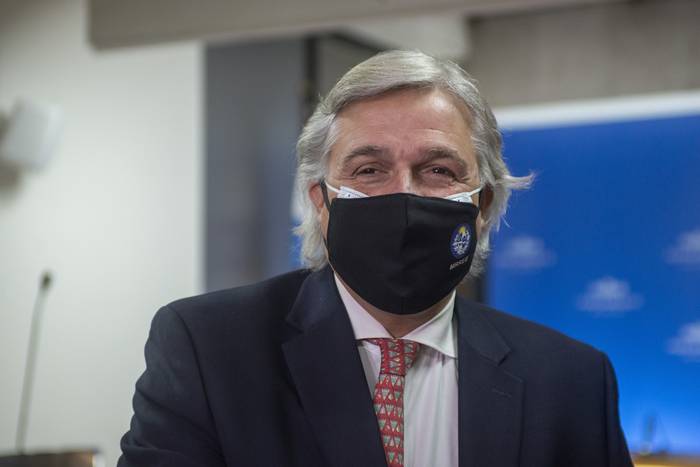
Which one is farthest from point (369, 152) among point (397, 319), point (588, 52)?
point (588, 52)

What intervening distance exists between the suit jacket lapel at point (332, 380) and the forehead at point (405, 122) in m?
0.27

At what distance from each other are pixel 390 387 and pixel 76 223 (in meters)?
4.14

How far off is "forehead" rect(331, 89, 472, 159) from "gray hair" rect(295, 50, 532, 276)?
1 centimetres

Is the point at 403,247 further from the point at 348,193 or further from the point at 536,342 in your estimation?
the point at 536,342

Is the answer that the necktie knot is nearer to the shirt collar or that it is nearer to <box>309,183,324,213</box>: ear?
the shirt collar

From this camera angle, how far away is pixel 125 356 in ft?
17.7

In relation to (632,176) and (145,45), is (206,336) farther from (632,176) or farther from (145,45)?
(632,176)

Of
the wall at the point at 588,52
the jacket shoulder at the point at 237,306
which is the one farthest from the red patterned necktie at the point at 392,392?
the wall at the point at 588,52

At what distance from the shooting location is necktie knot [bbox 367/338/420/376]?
1.65 meters

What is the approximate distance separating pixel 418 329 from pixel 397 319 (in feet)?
0.14

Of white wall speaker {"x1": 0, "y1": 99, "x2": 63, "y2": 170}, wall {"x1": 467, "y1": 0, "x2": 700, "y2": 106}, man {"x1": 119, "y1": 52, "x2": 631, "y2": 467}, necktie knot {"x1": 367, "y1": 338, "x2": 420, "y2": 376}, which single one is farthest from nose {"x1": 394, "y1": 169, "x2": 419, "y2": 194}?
wall {"x1": 467, "y1": 0, "x2": 700, "y2": 106}

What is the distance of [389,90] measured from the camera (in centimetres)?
165

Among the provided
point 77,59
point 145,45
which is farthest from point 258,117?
point 145,45

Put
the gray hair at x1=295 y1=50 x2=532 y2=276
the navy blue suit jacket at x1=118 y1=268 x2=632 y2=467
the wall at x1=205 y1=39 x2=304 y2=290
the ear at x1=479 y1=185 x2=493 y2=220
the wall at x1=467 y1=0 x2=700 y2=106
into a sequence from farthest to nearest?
the wall at x1=467 y1=0 x2=700 y2=106 → the wall at x1=205 y1=39 x2=304 y2=290 → the ear at x1=479 y1=185 x2=493 y2=220 → the gray hair at x1=295 y1=50 x2=532 y2=276 → the navy blue suit jacket at x1=118 y1=268 x2=632 y2=467
